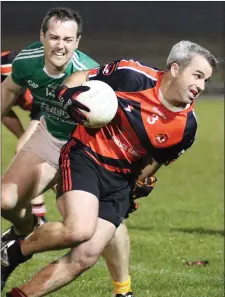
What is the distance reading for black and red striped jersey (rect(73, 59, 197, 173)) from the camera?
6281 mm

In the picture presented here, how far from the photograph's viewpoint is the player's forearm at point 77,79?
6.36m

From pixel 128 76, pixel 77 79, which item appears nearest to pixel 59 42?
pixel 77 79

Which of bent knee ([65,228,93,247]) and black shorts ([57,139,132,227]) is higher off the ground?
black shorts ([57,139,132,227])

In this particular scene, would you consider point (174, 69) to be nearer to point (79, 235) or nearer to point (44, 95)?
point (79, 235)

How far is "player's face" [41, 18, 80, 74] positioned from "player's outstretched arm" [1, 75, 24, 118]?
A: 46 cm

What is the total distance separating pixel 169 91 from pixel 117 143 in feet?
1.60

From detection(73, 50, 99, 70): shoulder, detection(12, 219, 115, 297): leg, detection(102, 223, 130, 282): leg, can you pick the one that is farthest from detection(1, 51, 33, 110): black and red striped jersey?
detection(12, 219, 115, 297): leg

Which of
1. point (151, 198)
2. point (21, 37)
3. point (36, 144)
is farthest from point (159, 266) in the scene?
point (21, 37)

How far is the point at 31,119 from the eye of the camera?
33.7ft

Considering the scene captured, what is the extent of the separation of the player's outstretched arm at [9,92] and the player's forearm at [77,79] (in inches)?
43.4

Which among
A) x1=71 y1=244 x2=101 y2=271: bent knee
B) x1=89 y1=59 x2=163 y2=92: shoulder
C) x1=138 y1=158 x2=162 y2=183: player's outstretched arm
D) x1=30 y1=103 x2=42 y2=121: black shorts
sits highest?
x1=89 y1=59 x2=163 y2=92: shoulder

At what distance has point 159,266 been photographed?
8102mm

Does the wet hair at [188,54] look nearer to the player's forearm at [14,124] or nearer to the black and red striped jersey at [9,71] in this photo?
the black and red striped jersey at [9,71]

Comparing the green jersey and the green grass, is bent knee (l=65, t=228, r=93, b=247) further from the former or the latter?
the green jersey
